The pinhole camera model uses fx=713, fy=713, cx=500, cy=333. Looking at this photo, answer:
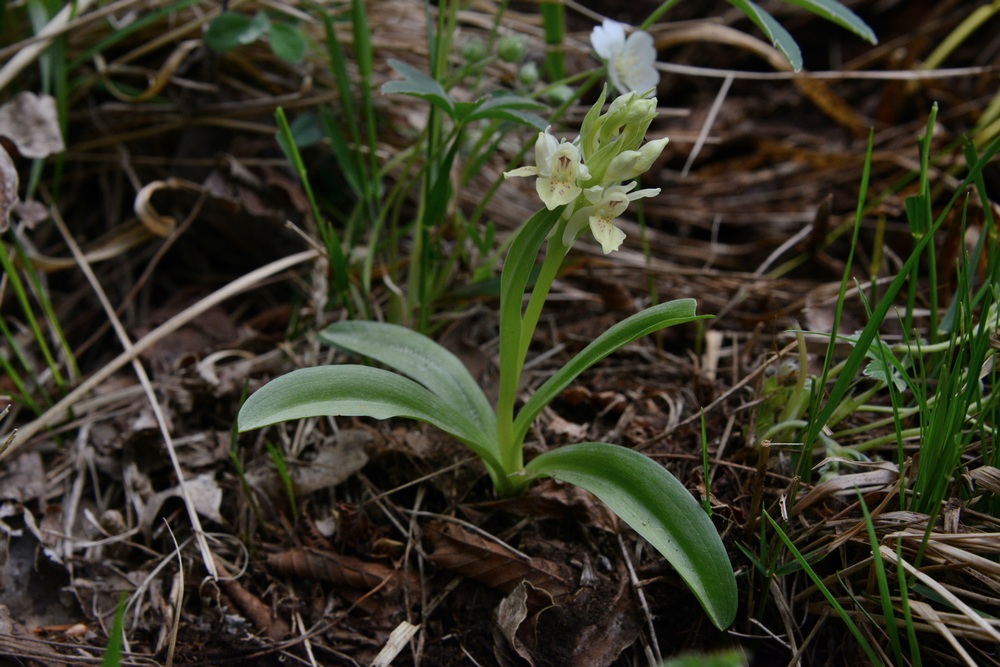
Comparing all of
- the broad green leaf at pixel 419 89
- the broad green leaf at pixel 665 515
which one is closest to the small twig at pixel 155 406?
the broad green leaf at pixel 665 515

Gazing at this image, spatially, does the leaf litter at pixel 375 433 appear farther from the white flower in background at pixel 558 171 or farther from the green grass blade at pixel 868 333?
the white flower in background at pixel 558 171

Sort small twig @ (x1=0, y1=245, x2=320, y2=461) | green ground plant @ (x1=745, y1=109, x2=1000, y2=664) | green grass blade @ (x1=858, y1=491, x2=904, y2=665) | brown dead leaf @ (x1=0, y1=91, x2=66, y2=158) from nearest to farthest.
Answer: green grass blade @ (x1=858, y1=491, x2=904, y2=665)
green ground plant @ (x1=745, y1=109, x2=1000, y2=664)
small twig @ (x1=0, y1=245, x2=320, y2=461)
brown dead leaf @ (x1=0, y1=91, x2=66, y2=158)

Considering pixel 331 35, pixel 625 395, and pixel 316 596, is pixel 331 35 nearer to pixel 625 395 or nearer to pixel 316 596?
pixel 625 395

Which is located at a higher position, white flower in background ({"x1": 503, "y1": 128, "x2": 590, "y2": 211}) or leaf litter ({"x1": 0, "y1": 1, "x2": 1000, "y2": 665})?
white flower in background ({"x1": 503, "y1": 128, "x2": 590, "y2": 211})

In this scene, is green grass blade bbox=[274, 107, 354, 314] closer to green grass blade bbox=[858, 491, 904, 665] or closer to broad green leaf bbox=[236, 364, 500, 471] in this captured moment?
broad green leaf bbox=[236, 364, 500, 471]

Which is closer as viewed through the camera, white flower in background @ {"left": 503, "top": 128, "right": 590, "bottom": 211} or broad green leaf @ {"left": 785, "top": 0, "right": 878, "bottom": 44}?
white flower in background @ {"left": 503, "top": 128, "right": 590, "bottom": 211}

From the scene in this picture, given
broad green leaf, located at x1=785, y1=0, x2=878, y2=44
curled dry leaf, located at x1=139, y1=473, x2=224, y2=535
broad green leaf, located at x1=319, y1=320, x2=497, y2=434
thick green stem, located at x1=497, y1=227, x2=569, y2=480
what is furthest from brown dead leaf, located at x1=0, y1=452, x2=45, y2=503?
broad green leaf, located at x1=785, y1=0, x2=878, y2=44
